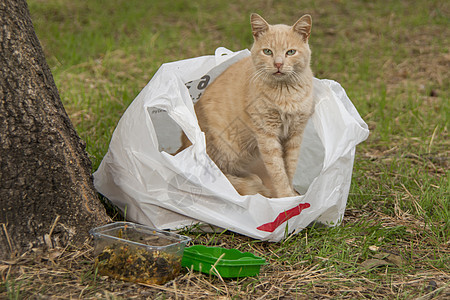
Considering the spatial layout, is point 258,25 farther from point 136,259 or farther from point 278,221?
point 136,259

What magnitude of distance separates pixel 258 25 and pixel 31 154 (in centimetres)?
129

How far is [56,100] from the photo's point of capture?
1.95 metres

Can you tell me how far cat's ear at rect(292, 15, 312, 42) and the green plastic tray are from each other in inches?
46.2

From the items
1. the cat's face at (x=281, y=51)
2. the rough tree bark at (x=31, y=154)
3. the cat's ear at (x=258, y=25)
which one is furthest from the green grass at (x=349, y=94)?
the cat's ear at (x=258, y=25)

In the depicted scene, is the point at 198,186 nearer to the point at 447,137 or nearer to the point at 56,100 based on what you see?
the point at 56,100

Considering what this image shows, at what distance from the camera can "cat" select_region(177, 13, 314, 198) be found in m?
2.42

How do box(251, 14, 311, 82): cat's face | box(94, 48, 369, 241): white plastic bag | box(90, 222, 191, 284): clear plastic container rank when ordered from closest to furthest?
box(90, 222, 191, 284): clear plastic container
box(94, 48, 369, 241): white plastic bag
box(251, 14, 311, 82): cat's face

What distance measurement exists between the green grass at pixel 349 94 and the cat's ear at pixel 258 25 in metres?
0.98

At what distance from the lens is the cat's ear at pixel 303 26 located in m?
2.41

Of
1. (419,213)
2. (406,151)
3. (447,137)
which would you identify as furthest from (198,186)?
(447,137)

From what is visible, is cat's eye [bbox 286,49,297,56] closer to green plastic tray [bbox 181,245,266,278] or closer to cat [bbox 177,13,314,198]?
cat [bbox 177,13,314,198]

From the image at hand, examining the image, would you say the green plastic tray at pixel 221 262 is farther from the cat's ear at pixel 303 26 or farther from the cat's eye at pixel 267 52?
the cat's ear at pixel 303 26

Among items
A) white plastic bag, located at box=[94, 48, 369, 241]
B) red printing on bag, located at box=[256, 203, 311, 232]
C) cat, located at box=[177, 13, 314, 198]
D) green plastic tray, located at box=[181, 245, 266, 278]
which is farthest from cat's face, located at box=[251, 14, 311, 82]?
green plastic tray, located at box=[181, 245, 266, 278]

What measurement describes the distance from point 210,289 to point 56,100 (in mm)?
946
